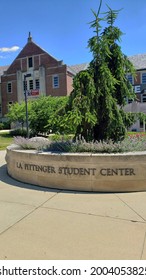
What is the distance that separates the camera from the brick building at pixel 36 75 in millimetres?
38750

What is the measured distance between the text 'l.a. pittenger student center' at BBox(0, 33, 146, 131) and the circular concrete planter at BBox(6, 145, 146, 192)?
108 ft

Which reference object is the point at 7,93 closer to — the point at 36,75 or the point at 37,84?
the point at 37,84

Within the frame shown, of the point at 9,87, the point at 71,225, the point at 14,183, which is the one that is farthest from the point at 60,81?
the point at 71,225

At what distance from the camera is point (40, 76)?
40.2m

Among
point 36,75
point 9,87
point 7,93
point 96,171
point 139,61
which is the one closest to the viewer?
point 96,171

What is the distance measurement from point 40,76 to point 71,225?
127 ft

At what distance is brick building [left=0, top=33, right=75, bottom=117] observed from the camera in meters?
38.8

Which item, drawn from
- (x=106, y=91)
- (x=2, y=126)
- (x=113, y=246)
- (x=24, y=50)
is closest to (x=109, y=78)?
(x=106, y=91)

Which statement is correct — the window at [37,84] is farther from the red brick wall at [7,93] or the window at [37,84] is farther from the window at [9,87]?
the window at [9,87]

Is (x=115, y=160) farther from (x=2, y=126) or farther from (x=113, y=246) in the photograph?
(x=2, y=126)

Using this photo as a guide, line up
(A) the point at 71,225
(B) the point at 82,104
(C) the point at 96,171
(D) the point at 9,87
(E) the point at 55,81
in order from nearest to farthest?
(A) the point at 71,225 < (C) the point at 96,171 < (B) the point at 82,104 < (E) the point at 55,81 < (D) the point at 9,87

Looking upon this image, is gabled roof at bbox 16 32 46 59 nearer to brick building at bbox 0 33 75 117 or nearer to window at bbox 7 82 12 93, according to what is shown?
brick building at bbox 0 33 75 117

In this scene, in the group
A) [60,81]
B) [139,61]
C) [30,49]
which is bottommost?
[60,81]

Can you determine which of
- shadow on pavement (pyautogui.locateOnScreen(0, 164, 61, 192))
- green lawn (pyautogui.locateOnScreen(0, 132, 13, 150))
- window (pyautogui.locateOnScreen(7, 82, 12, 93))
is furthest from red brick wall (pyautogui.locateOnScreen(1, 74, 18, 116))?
shadow on pavement (pyautogui.locateOnScreen(0, 164, 61, 192))
